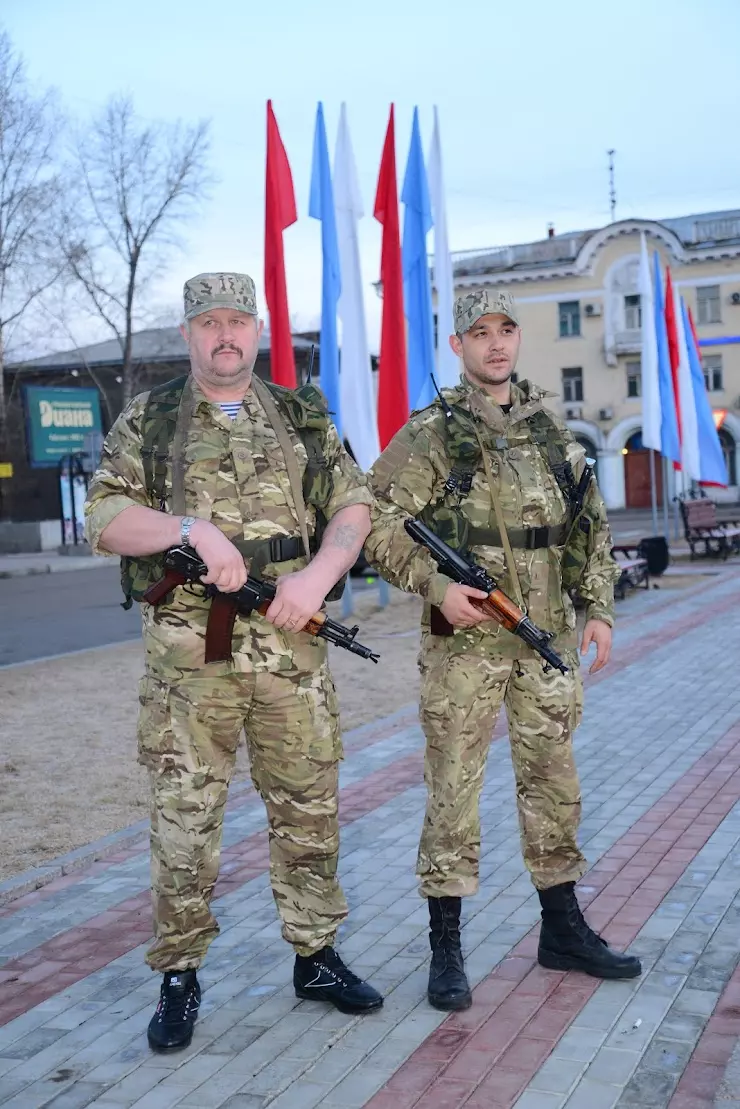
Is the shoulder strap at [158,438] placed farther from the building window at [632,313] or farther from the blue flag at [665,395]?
the building window at [632,313]

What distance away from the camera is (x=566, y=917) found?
3734 millimetres

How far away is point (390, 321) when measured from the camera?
1239 centimetres

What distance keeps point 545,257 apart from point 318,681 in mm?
48893

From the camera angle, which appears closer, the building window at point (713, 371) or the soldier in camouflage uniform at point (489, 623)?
the soldier in camouflage uniform at point (489, 623)

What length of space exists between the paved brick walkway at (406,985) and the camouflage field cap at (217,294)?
2.03 m

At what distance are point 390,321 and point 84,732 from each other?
6.02 m

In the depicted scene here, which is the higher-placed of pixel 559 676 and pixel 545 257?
pixel 545 257

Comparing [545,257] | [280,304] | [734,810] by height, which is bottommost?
[734,810]

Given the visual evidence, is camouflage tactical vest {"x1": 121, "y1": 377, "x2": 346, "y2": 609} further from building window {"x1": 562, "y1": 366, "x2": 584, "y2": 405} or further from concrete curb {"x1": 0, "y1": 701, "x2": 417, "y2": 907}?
building window {"x1": 562, "y1": 366, "x2": 584, "y2": 405}

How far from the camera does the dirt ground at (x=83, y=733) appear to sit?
19.1 ft

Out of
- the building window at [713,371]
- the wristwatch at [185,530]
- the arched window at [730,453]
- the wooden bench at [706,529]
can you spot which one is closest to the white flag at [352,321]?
the wristwatch at [185,530]

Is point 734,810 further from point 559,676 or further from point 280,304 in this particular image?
point 280,304

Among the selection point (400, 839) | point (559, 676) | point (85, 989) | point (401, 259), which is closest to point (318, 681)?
point (559, 676)

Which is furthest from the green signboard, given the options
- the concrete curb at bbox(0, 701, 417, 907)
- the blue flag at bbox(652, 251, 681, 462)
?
the concrete curb at bbox(0, 701, 417, 907)
